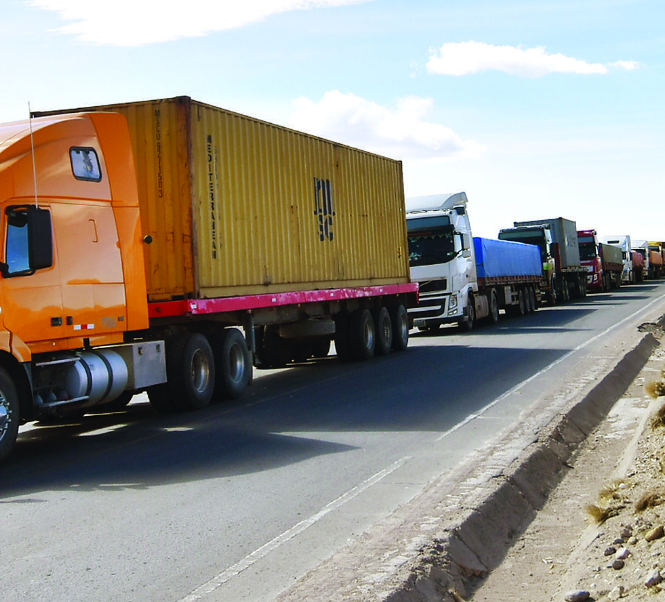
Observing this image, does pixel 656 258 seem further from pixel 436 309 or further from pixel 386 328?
pixel 386 328

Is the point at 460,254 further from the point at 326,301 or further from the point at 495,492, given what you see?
the point at 495,492

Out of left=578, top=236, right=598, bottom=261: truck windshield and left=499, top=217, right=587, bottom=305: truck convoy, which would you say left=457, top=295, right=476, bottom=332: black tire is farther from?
left=578, top=236, right=598, bottom=261: truck windshield

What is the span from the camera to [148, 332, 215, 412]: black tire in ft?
40.5

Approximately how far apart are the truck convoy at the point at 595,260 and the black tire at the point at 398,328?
3114 cm

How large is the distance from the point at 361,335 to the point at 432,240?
7390mm

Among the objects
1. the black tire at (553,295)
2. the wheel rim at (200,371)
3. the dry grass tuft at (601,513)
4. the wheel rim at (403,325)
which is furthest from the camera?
the black tire at (553,295)

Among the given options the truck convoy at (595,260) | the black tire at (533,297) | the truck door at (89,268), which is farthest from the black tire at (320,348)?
the truck convoy at (595,260)

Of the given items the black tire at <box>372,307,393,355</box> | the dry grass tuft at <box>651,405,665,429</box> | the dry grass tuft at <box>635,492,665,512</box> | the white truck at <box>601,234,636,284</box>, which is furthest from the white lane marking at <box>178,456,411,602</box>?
the white truck at <box>601,234,636,284</box>

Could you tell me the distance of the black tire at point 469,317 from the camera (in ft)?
87.3

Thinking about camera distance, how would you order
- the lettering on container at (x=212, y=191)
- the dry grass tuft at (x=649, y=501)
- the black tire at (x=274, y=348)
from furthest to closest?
the black tire at (x=274, y=348)
the lettering on container at (x=212, y=191)
the dry grass tuft at (x=649, y=501)

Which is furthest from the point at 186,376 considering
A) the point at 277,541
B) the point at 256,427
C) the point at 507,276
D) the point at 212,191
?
the point at 507,276

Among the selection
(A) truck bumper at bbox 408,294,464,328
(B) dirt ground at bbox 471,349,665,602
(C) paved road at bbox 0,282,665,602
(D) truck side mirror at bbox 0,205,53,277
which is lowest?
(B) dirt ground at bbox 471,349,665,602

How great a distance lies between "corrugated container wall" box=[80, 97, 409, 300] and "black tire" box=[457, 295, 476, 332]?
7560 millimetres

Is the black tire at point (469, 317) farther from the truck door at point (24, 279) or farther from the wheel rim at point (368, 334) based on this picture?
the truck door at point (24, 279)
